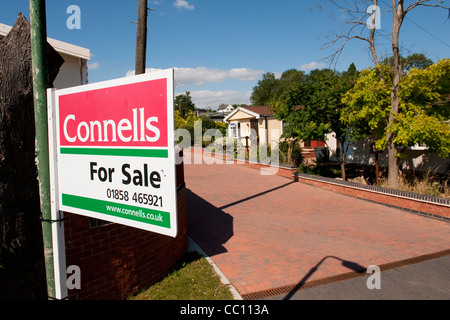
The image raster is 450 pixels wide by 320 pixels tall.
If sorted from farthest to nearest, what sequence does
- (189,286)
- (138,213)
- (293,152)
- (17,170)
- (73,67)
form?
1. (293,152)
2. (73,67)
3. (189,286)
4. (17,170)
5. (138,213)

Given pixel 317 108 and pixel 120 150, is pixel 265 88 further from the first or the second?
pixel 120 150

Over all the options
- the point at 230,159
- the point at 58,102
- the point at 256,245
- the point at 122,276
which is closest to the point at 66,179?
the point at 58,102

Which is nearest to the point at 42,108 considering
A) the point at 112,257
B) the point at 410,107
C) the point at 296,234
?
the point at 112,257

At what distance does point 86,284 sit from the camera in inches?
149

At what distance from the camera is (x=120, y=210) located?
6.25 feet

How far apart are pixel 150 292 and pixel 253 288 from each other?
1490 millimetres

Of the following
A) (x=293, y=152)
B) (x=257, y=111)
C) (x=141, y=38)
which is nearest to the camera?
(x=141, y=38)

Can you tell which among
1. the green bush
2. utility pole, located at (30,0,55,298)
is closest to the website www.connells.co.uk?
utility pole, located at (30,0,55,298)

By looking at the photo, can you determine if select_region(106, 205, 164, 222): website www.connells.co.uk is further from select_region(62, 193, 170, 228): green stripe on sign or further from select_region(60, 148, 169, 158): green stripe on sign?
select_region(60, 148, 169, 158): green stripe on sign

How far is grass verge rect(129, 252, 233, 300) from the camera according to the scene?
433 centimetres

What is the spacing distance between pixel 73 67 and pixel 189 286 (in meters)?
6.67

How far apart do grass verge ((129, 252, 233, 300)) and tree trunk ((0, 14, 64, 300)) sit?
6.84 ft

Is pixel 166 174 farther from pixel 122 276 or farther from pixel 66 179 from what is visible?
pixel 122 276

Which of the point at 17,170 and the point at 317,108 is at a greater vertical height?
the point at 317,108
